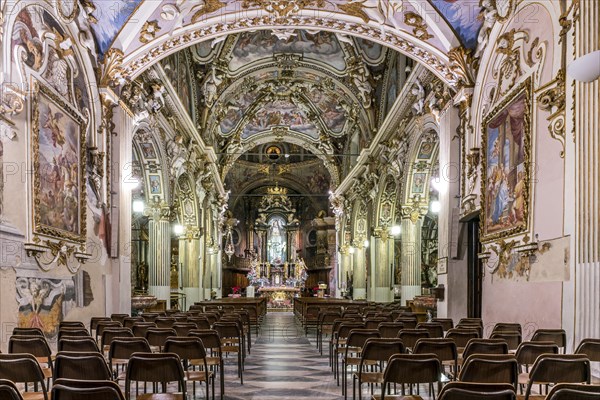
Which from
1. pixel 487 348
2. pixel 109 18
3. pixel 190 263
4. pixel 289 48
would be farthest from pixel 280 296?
pixel 487 348

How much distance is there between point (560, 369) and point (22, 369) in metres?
4.09

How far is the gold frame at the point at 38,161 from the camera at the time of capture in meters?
8.73

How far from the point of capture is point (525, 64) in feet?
30.9

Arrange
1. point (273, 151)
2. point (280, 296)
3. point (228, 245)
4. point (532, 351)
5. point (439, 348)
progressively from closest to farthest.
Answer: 1. point (532, 351)
2. point (439, 348)
3. point (280, 296)
4. point (228, 245)
5. point (273, 151)

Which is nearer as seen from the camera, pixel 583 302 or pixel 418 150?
pixel 583 302

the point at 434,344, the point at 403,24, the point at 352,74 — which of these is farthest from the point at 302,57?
the point at 434,344

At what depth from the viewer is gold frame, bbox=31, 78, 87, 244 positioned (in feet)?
28.6

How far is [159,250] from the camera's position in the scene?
792 inches

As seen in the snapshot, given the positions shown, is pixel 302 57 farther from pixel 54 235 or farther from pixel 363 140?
pixel 54 235

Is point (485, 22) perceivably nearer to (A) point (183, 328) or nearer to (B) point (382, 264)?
(A) point (183, 328)

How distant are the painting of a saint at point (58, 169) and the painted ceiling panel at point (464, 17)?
7.72 metres

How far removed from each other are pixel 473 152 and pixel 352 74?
1264 centimetres

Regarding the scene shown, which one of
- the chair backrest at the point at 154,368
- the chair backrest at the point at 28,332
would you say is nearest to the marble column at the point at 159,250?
the chair backrest at the point at 28,332

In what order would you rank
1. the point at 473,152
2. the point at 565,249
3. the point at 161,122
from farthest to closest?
1. the point at 161,122
2. the point at 473,152
3. the point at 565,249
